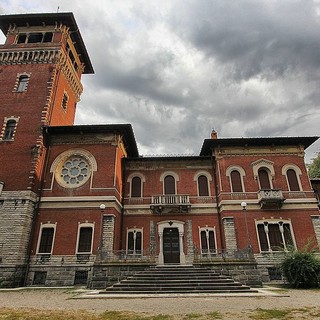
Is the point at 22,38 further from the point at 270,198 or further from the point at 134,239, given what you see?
the point at 270,198

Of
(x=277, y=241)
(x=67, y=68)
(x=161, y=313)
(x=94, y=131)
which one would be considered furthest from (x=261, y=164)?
(x=67, y=68)

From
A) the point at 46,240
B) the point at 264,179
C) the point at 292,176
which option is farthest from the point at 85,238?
the point at 292,176

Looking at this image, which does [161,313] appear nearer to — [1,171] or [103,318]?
[103,318]

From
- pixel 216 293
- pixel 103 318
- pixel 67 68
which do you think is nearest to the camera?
pixel 103 318

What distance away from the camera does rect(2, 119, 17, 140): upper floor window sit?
21408mm

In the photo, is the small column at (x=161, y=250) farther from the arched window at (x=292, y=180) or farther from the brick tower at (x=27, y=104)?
the arched window at (x=292, y=180)

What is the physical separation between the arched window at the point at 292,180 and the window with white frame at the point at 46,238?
19898 mm

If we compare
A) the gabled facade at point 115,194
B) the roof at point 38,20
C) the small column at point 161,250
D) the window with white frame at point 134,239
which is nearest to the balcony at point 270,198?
the gabled facade at point 115,194

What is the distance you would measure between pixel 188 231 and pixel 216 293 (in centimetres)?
892

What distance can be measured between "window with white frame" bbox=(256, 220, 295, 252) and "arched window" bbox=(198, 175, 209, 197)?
5031mm

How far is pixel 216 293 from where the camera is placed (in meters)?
12.5

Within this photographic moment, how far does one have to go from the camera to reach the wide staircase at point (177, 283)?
42.7ft

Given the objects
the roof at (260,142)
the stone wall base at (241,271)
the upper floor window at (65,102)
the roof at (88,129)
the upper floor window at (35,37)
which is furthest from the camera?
→ the upper floor window at (35,37)

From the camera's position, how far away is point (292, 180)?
2214 cm
